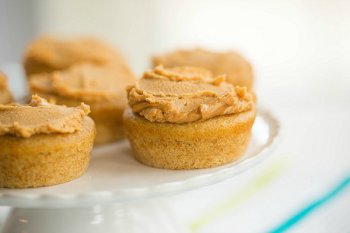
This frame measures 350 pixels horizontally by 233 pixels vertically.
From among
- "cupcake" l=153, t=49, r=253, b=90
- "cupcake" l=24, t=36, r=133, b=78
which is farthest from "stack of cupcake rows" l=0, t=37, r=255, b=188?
"cupcake" l=24, t=36, r=133, b=78

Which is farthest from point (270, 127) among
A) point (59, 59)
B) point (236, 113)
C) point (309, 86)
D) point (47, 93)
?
point (309, 86)

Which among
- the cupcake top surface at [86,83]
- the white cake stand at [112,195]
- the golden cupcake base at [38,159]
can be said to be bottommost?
the white cake stand at [112,195]

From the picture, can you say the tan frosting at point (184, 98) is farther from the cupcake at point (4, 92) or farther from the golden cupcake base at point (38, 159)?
the cupcake at point (4, 92)

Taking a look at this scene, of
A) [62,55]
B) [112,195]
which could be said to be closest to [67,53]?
[62,55]

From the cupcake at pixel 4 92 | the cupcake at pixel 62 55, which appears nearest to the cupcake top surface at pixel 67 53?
the cupcake at pixel 62 55

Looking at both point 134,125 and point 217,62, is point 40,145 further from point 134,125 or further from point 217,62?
point 217,62

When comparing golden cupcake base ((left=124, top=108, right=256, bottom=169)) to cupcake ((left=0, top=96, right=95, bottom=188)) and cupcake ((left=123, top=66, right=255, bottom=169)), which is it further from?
cupcake ((left=0, top=96, right=95, bottom=188))
